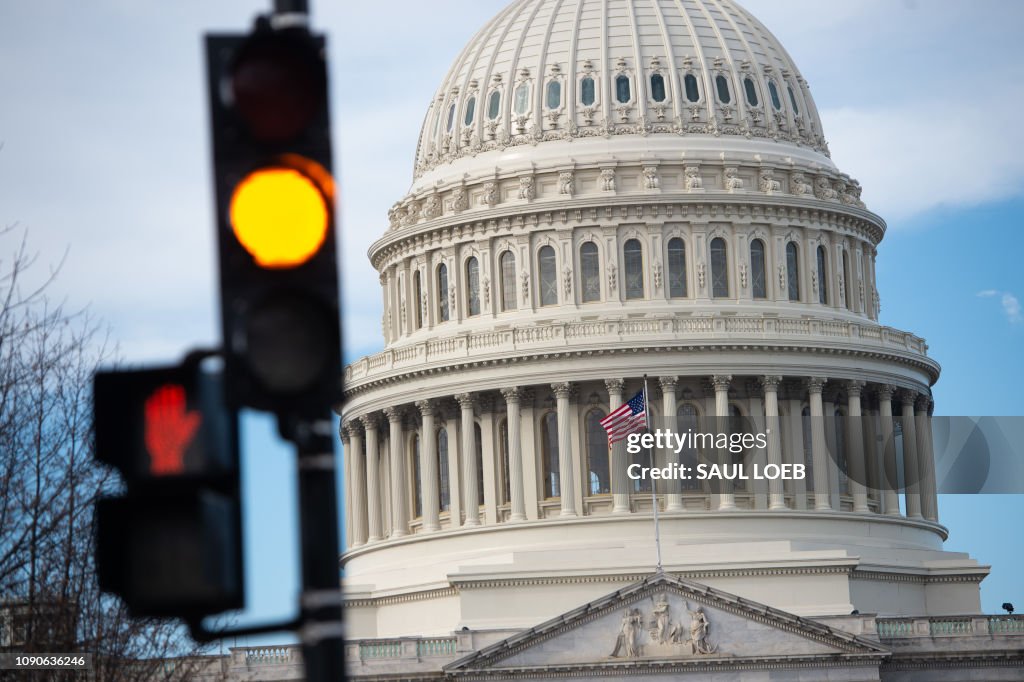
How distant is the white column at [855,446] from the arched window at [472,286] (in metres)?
17.6

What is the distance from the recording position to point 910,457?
111 metres

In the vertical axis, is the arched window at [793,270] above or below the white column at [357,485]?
above

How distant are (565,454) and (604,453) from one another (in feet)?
7.81

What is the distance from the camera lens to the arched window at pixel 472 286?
108750 mm

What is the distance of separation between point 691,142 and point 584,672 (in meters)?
29.2

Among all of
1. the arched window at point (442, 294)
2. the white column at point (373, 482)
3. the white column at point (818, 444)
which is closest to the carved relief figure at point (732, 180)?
the white column at point (818, 444)

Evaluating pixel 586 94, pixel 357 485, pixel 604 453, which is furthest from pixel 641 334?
pixel 357 485

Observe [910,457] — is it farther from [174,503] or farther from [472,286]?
[174,503]

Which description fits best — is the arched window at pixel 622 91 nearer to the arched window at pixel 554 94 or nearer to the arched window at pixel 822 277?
the arched window at pixel 554 94

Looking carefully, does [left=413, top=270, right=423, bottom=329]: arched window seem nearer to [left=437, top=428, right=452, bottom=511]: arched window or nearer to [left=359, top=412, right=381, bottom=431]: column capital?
[left=359, top=412, right=381, bottom=431]: column capital

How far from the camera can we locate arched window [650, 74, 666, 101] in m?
109

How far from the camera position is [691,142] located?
4250 inches

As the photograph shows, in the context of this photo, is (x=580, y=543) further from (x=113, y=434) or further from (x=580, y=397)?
(x=113, y=434)

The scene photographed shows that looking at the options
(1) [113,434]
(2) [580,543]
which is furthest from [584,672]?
(1) [113,434]
